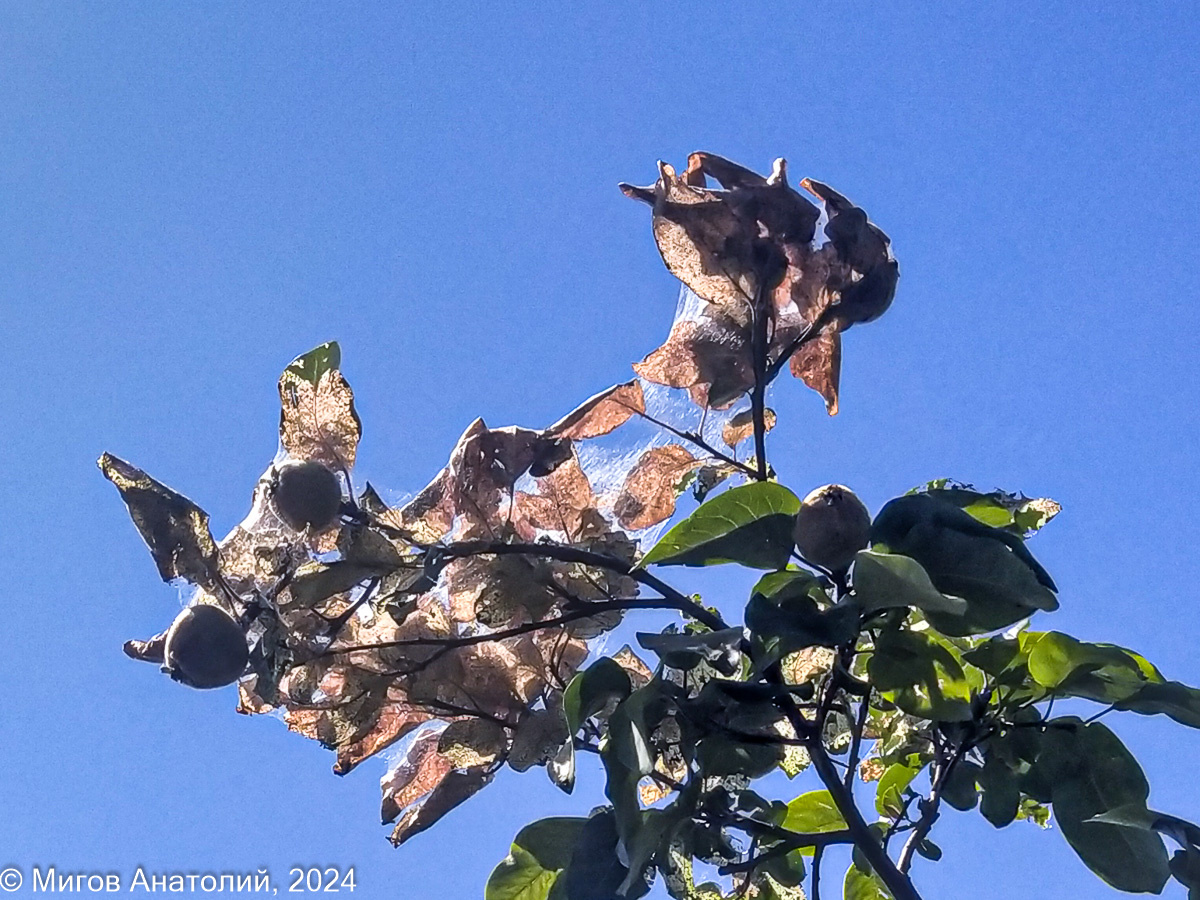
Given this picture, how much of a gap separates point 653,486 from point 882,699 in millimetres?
359

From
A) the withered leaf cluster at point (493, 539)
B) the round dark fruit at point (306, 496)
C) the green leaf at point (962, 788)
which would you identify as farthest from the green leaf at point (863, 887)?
the round dark fruit at point (306, 496)

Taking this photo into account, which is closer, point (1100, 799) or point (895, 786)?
point (1100, 799)

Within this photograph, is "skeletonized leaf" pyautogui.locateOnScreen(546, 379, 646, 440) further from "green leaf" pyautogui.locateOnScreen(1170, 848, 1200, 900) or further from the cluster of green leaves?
"green leaf" pyautogui.locateOnScreen(1170, 848, 1200, 900)

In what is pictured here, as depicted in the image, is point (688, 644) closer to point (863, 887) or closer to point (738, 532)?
point (738, 532)

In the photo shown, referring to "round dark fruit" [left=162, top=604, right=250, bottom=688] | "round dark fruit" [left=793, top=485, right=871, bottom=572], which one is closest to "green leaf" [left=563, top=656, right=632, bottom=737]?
"round dark fruit" [left=793, top=485, right=871, bottom=572]

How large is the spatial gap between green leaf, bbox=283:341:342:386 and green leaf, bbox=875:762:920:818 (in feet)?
2.84

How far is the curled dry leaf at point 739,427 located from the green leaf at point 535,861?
485 millimetres

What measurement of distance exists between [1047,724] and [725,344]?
0.53 metres

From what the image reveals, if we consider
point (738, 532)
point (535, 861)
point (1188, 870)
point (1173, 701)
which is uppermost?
point (738, 532)

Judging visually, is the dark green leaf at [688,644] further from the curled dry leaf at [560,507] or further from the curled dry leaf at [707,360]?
the curled dry leaf at [707,360]

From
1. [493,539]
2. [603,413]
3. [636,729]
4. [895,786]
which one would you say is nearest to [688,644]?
[636,729]

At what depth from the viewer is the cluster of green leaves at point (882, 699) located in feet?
3.76

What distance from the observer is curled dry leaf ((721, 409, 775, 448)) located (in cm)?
153

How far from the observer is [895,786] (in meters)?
1.63
